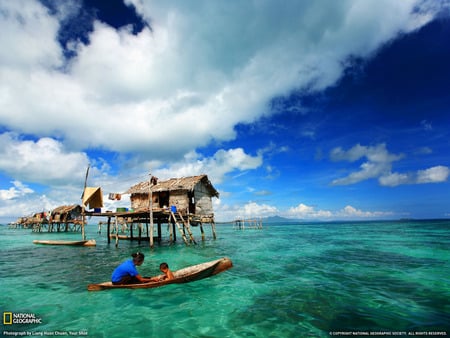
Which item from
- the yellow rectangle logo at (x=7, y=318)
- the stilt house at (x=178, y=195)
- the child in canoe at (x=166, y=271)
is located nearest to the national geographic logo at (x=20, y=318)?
the yellow rectangle logo at (x=7, y=318)

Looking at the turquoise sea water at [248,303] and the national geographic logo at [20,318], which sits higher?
the national geographic logo at [20,318]

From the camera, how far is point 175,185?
87.5 ft

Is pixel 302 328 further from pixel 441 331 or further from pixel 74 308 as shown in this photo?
pixel 74 308

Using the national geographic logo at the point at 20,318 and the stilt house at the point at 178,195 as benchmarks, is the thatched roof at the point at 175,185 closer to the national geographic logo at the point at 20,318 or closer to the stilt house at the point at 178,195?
the stilt house at the point at 178,195

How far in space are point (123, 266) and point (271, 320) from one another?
241 inches

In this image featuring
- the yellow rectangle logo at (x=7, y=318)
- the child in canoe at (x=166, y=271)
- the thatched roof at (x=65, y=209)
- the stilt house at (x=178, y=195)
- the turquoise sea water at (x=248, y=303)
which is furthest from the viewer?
the thatched roof at (x=65, y=209)

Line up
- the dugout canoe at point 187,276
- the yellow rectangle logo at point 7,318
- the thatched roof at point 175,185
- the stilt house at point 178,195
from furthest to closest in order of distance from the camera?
the stilt house at point 178,195 < the thatched roof at point 175,185 < the dugout canoe at point 187,276 < the yellow rectangle logo at point 7,318

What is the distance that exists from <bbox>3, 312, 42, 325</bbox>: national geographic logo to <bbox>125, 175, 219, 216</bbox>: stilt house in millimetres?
18022

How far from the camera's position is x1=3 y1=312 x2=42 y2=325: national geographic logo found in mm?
7176

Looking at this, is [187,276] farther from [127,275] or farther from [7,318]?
[7,318]

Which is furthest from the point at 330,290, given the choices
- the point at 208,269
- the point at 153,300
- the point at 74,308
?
the point at 74,308

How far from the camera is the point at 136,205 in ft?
92.8

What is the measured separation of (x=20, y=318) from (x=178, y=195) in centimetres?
1934

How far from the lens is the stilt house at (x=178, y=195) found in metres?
26.4
